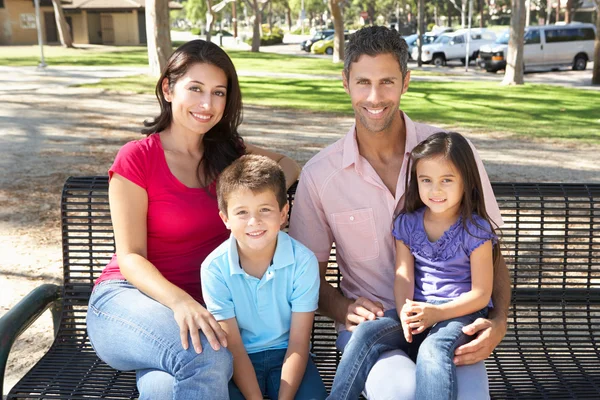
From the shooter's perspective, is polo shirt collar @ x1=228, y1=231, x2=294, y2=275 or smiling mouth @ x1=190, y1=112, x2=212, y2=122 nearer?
polo shirt collar @ x1=228, y1=231, x2=294, y2=275

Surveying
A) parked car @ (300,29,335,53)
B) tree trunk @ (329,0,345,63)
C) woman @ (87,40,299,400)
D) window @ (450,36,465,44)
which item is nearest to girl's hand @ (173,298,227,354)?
woman @ (87,40,299,400)

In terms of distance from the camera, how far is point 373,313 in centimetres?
311

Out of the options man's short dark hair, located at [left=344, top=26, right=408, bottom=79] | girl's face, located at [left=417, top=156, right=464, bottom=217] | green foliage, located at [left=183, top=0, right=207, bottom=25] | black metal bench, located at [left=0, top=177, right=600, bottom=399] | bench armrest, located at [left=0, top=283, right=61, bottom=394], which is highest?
green foliage, located at [left=183, top=0, right=207, bottom=25]

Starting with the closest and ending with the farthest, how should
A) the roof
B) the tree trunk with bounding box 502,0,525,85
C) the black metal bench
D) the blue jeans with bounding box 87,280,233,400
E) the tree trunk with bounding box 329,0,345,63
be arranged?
the blue jeans with bounding box 87,280,233,400
the black metal bench
the tree trunk with bounding box 502,0,525,85
the tree trunk with bounding box 329,0,345,63
the roof

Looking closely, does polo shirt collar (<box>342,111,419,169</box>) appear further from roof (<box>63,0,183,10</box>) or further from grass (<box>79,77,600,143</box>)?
roof (<box>63,0,183,10</box>)

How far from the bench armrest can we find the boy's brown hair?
100 centimetres

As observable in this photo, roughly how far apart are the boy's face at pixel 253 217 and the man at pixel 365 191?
44 centimetres

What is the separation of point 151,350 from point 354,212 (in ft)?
3.63

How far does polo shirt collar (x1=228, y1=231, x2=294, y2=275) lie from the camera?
118 inches

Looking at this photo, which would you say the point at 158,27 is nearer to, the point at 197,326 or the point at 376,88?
the point at 376,88

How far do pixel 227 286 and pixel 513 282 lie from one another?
5.17ft

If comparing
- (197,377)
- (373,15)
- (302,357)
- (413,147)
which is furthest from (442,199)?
(373,15)

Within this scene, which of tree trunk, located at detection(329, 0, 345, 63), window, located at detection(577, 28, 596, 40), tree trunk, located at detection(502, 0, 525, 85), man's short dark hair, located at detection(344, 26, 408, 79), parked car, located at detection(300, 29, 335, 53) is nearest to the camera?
man's short dark hair, located at detection(344, 26, 408, 79)

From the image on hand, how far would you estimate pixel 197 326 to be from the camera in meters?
2.79
